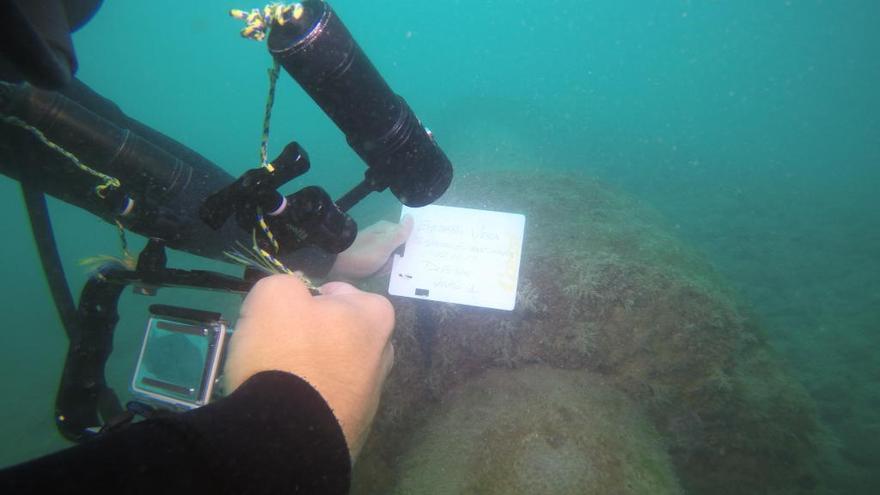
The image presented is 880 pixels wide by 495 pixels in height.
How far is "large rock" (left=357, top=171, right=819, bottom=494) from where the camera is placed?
332cm

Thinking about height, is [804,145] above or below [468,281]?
above

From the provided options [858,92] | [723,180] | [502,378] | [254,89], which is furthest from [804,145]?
[254,89]

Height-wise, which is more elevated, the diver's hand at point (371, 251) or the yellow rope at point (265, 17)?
the yellow rope at point (265, 17)

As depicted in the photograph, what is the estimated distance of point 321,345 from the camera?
4.61ft

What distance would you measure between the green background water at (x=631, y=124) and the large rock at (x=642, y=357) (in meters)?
1.42

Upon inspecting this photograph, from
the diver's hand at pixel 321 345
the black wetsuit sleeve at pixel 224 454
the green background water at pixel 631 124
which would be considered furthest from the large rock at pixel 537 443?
the green background water at pixel 631 124

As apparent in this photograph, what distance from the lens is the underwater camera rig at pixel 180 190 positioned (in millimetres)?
1666

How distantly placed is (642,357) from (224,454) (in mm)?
3507

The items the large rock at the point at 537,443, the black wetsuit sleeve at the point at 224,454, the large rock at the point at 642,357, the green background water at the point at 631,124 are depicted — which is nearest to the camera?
the black wetsuit sleeve at the point at 224,454

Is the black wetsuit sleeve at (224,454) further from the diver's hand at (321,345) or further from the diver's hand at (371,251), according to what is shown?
the diver's hand at (371,251)

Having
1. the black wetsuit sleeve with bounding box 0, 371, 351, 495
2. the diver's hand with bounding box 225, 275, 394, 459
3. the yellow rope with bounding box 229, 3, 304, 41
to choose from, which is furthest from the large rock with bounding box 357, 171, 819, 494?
the yellow rope with bounding box 229, 3, 304, 41

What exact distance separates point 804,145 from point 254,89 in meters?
86.4

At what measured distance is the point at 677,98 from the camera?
3984 cm

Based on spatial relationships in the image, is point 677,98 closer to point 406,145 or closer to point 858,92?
point 858,92
